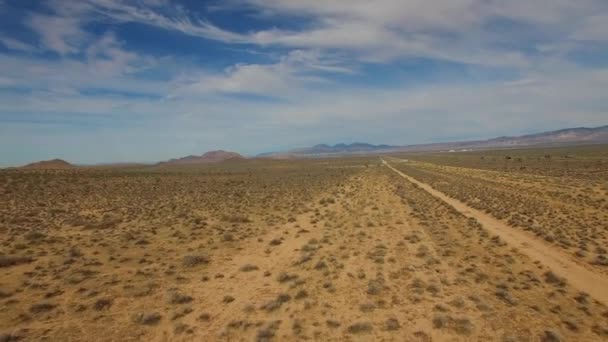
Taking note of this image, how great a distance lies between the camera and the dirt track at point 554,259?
9.57 m

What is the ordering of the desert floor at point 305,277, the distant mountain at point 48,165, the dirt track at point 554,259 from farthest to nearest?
the distant mountain at point 48,165 < the dirt track at point 554,259 < the desert floor at point 305,277

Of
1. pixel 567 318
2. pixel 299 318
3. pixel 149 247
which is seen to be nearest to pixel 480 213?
pixel 567 318

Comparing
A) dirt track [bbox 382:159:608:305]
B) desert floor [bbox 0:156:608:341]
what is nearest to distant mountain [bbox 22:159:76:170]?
desert floor [bbox 0:156:608:341]

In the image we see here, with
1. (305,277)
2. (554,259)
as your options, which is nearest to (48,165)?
(305,277)

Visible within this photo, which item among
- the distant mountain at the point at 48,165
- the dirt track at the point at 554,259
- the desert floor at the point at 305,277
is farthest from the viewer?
the distant mountain at the point at 48,165

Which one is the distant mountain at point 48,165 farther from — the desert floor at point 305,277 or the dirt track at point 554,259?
the dirt track at point 554,259

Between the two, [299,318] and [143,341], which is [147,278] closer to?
[143,341]

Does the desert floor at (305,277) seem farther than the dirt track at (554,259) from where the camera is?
No

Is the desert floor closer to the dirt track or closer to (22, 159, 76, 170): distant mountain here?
the dirt track

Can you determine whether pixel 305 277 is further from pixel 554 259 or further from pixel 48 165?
pixel 48 165

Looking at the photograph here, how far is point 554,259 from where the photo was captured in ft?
39.6

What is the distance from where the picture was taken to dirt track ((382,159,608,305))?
9.57 m

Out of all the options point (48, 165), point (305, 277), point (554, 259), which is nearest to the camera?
point (305, 277)

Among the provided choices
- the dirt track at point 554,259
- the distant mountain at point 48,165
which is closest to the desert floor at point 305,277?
the dirt track at point 554,259
